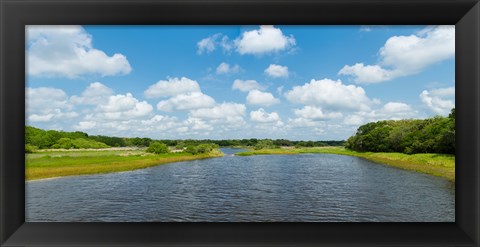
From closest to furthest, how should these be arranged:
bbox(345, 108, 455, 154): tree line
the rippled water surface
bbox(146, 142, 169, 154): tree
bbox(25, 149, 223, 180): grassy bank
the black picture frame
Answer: the black picture frame, the rippled water surface, bbox(25, 149, 223, 180): grassy bank, bbox(345, 108, 455, 154): tree line, bbox(146, 142, 169, 154): tree

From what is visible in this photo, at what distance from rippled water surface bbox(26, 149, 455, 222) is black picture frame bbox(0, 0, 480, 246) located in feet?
22.1

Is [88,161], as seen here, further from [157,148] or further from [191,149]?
[191,149]

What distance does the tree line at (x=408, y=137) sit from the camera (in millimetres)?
14234

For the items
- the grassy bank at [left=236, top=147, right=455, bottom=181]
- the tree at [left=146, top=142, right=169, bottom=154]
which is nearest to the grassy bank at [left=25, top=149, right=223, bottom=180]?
the tree at [left=146, top=142, right=169, bottom=154]

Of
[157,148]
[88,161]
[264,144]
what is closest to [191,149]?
[157,148]

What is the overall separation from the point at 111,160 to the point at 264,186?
7794mm

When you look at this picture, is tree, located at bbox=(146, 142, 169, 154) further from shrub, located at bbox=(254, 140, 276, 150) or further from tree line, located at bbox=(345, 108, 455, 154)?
tree line, located at bbox=(345, 108, 455, 154)

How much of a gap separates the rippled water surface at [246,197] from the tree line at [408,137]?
2.47 meters

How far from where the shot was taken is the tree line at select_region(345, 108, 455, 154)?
14234 millimetres
